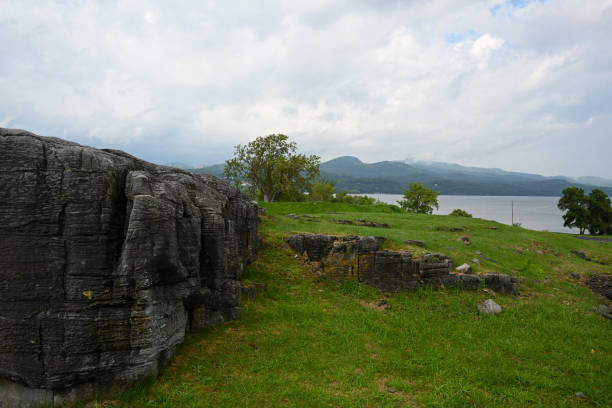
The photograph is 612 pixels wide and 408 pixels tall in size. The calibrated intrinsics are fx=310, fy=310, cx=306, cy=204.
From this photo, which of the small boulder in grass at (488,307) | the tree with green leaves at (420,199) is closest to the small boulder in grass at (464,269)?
the small boulder in grass at (488,307)

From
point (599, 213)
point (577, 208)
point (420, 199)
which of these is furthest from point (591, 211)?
point (420, 199)

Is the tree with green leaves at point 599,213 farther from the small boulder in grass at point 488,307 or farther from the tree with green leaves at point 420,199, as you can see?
the small boulder in grass at point 488,307

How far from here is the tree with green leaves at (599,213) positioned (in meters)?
65.8

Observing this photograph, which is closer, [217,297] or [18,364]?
[18,364]

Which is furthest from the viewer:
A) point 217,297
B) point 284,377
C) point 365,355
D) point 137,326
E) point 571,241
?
point 571,241

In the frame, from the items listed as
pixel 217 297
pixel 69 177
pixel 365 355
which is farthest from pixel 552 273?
pixel 69 177

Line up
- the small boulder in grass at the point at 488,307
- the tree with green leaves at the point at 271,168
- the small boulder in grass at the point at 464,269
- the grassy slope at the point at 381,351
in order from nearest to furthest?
the grassy slope at the point at 381,351, the small boulder in grass at the point at 488,307, the small boulder in grass at the point at 464,269, the tree with green leaves at the point at 271,168

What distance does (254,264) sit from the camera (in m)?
18.6

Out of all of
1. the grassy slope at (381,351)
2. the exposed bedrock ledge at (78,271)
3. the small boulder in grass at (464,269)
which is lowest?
the grassy slope at (381,351)

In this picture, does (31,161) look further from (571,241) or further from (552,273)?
(571,241)

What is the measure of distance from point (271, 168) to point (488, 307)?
45.9 m

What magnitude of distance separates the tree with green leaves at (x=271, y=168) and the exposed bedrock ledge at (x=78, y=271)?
4708 cm

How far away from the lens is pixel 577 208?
2667 inches

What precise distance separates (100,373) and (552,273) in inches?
1170
